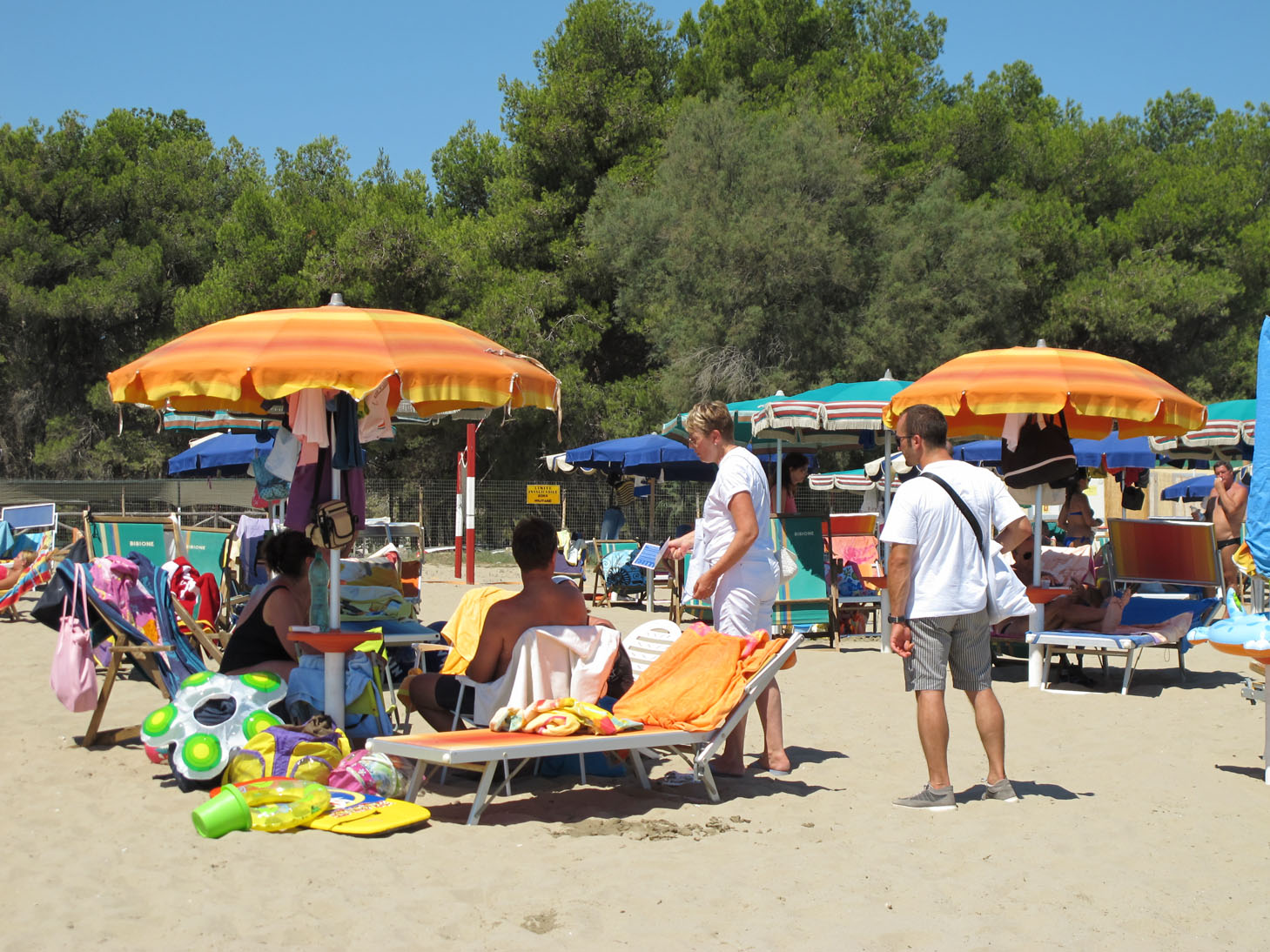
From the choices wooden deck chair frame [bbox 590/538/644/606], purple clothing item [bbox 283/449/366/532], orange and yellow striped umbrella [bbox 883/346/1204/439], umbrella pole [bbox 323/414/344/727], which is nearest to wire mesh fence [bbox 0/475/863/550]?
wooden deck chair frame [bbox 590/538/644/606]

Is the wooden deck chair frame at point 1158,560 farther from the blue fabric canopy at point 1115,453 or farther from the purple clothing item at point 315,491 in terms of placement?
the blue fabric canopy at point 1115,453

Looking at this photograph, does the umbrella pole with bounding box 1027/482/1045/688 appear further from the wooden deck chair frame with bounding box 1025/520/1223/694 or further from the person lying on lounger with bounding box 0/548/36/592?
the person lying on lounger with bounding box 0/548/36/592

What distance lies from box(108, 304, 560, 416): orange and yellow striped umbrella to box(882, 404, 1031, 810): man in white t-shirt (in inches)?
59.8

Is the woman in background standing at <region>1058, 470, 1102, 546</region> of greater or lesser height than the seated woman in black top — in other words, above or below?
above

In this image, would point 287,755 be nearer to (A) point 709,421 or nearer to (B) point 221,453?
(A) point 709,421

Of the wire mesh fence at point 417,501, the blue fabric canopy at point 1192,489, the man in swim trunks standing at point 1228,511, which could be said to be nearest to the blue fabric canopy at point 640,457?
the wire mesh fence at point 417,501

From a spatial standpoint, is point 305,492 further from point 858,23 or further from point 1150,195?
point 858,23

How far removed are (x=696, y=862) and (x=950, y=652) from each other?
1.25m

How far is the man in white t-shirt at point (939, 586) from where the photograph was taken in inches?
163

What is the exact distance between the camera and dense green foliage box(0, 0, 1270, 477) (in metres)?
22.9

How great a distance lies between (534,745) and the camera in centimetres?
389

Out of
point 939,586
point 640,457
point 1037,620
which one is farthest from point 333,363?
point 640,457

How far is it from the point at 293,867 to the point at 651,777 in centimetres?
181

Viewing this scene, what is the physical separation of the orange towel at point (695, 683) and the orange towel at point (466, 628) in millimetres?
1011
